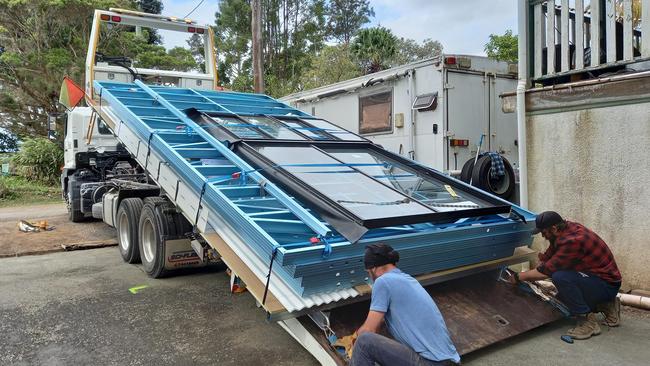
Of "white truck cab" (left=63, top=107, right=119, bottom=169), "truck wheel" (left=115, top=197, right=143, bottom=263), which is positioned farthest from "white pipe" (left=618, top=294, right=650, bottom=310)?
"white truck cab" (left=63, top=107, right=119, bottom=169)

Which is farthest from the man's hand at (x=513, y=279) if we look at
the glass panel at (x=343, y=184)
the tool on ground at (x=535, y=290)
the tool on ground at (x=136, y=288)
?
the tool on ground at (x=136, y=288)

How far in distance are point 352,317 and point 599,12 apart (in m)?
4.94

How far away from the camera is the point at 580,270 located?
4422mm

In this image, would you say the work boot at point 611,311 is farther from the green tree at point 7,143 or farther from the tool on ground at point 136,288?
the green tree at point 7,143

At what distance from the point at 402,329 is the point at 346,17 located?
37.4 metres

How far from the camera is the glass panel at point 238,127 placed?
5832mm

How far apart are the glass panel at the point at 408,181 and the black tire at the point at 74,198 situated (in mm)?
7269

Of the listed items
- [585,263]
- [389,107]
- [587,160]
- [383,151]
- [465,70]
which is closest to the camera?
[585,263]

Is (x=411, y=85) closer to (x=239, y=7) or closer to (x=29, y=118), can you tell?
(x=29, y=118)

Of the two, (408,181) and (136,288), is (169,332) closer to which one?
(136,288)

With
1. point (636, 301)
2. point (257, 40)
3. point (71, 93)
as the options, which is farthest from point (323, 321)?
point (257, 40)

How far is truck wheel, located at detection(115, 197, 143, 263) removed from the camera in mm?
6906

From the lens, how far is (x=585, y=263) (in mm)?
4414

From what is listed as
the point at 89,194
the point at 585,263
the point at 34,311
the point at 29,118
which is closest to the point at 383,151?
the point at 585,263
